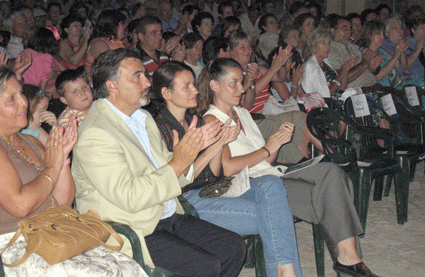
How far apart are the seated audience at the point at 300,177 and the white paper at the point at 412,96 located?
2.55 metres

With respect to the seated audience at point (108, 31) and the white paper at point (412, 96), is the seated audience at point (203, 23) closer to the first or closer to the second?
the seated audience at point (108, 31)

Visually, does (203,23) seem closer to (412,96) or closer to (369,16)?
(412,96)

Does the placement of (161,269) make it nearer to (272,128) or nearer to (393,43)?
(272,128)

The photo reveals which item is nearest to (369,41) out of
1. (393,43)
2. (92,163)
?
(393,43)

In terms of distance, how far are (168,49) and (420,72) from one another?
3903 millimetres

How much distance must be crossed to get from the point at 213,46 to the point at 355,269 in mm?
2913

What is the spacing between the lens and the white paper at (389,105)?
4.73 metres

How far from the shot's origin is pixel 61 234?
5.65 feet

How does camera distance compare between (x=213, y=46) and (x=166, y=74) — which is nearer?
(x=166, y=74)

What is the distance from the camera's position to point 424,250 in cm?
338

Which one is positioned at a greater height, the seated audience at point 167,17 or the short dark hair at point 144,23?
the short dark hair at point 144,23

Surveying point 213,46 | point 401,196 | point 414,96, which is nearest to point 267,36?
point 213,46

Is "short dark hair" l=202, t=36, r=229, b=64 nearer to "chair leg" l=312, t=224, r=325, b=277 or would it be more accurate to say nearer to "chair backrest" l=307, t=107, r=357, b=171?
"chair backrest" l=307, t=107, r=357, b=171

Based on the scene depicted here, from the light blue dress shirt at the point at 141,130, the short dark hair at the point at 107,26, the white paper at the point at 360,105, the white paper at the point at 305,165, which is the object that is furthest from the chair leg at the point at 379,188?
the short dark hair at the point at 107,26
